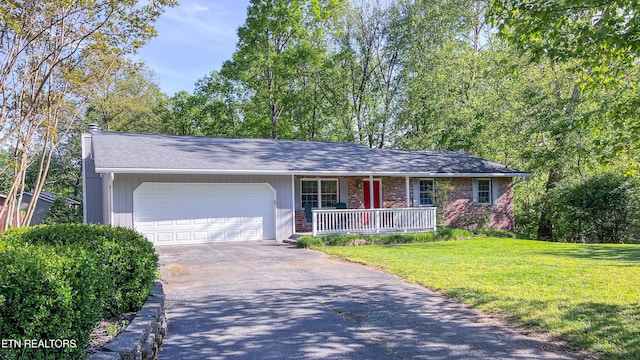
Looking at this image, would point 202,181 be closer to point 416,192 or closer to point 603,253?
point 416,192

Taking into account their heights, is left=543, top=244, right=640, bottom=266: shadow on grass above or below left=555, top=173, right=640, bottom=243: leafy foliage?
below

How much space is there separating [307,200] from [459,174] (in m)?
6.85

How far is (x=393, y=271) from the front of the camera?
30.3 feet

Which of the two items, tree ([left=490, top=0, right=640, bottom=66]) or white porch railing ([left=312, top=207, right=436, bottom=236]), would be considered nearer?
tree ([left=490, top=0, right=640, bottom=66])

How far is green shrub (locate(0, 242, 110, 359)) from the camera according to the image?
3.07 m

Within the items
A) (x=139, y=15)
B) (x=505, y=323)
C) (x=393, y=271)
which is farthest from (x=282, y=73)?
(x=505, y=323)

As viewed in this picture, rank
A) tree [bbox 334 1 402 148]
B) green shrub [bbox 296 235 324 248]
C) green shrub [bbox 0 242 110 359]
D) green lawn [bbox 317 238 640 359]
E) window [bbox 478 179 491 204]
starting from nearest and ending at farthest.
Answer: green shrub [bbox 0 242 110 359] < green lawn [bbox 317 238 640 359] < green shrub [bbox 296 235 324 248] < window [bbox 478 179 491 204] < tree [bbox 334 1 402 148]

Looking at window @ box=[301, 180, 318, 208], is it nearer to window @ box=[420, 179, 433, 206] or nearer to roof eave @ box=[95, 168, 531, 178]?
roof eave @ box=[95, 168, 531, 178]

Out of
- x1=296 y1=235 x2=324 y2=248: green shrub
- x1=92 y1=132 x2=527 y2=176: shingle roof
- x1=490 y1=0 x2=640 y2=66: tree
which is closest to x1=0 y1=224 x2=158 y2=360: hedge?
x1=490 y1=0 x2=640 y2=66: tree

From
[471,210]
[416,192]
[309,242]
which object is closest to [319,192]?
[309,242]

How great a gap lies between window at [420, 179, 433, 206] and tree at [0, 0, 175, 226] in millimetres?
12890

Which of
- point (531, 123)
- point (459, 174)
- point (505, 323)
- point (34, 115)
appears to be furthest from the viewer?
point (531, 123)

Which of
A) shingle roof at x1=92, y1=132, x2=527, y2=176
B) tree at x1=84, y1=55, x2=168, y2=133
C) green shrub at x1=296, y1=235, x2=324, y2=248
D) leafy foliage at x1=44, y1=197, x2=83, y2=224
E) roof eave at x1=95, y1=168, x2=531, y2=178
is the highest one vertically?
tree at x1=84, y1=55, x2=168, y2=133

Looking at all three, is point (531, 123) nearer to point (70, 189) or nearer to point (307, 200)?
point (307, 200)
